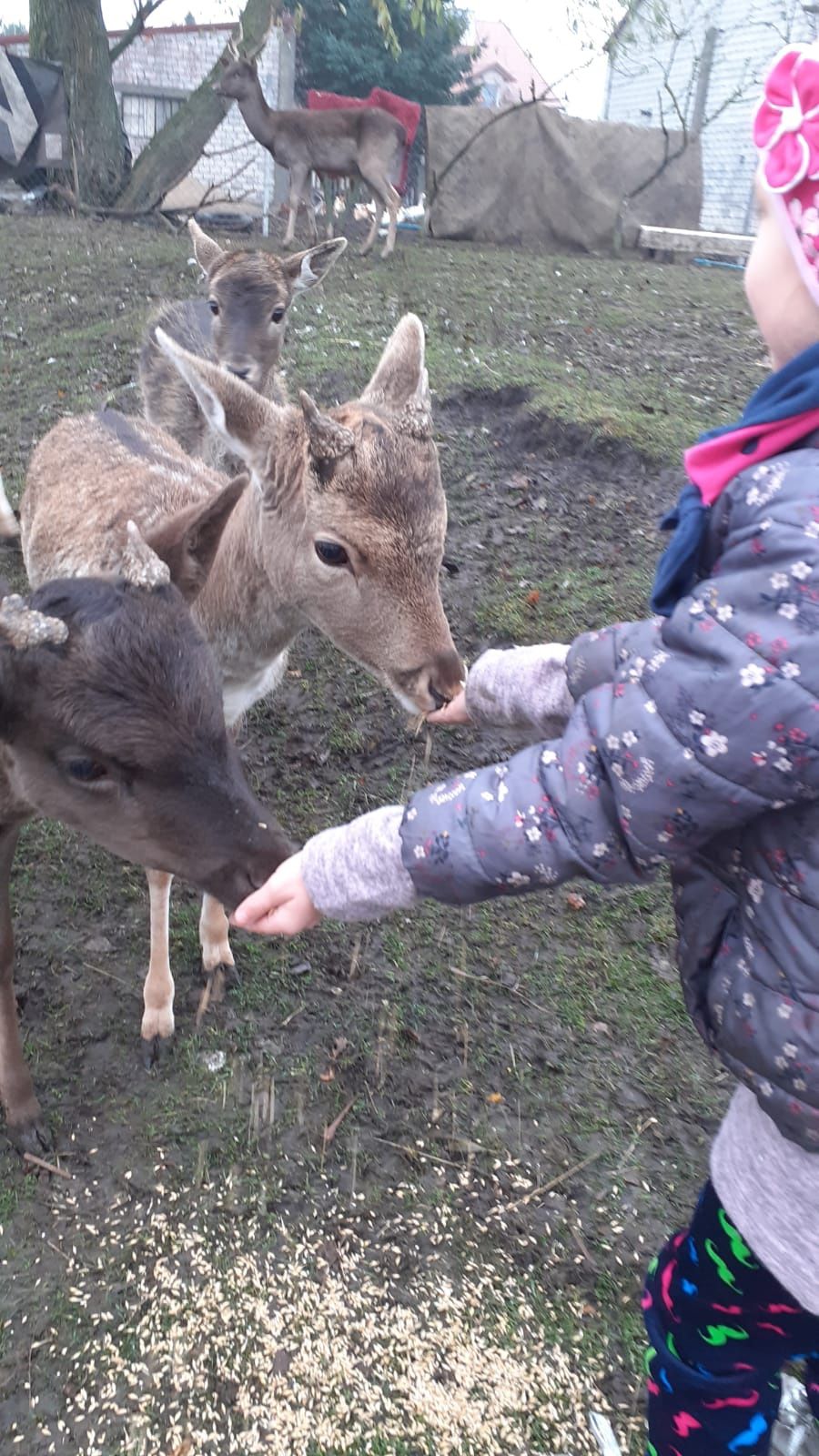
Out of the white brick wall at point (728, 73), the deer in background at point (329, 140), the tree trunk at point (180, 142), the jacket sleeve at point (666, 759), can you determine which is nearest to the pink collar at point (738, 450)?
the jacket sleeve at point (666, 759)

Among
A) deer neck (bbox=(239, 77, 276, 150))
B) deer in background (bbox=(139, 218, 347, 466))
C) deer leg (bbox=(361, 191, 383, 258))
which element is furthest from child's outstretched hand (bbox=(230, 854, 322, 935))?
deer neck (bbox=(239, 77, 276, 150))

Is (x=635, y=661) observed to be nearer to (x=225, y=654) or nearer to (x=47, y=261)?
(x=225, y=654)

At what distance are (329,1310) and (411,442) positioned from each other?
2597mm

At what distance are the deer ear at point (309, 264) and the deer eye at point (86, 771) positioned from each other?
5.94 meters

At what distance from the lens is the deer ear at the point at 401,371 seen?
149 inches

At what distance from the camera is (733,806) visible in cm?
144

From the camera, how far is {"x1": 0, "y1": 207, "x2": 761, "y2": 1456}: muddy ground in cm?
264

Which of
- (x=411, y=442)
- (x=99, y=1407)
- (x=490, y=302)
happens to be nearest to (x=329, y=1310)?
(x=99, y=1407)

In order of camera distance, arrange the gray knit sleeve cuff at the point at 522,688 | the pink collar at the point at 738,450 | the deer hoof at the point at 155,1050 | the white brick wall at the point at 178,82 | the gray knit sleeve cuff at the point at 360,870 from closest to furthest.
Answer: the pink collar at the point at 738,450 → the gray knit sleeve cuff at the point at 360,870 → the gray knit sleeve cuff at the point at 522,688 → the deer hoof at the point at 155,1050 → the white brick wall at the point at 178,82

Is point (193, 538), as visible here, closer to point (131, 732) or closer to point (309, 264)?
point (131, 732)

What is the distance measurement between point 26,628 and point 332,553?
118 cm

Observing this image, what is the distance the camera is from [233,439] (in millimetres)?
3504

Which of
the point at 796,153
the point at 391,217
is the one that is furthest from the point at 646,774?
the point at 391,217

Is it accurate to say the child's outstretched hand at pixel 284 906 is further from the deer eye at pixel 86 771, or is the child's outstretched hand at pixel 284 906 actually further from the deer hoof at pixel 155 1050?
the deer hoof at pixel 155 1050
